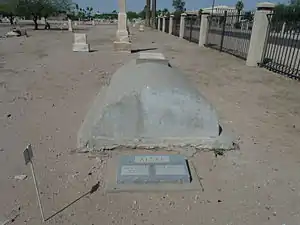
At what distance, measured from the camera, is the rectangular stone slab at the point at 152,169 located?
3156 mm

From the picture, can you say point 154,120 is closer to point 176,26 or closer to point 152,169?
point 152,169

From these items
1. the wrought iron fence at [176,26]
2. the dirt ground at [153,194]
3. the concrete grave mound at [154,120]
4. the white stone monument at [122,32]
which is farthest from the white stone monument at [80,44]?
the wrought iron fence at [176,26]

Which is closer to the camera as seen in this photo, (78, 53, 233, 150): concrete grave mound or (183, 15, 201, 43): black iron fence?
(78, 53, 233, 150): concrete grave mound

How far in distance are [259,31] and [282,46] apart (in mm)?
1196

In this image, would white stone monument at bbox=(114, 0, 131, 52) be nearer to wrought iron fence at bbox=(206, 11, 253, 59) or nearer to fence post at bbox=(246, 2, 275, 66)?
wrought iron fence at bbox=(206, 11, 253, 59)

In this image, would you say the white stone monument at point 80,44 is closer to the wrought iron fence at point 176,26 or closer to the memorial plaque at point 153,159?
the memorial plaque at point 153,159

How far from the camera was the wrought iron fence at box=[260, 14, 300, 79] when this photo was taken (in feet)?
32.7

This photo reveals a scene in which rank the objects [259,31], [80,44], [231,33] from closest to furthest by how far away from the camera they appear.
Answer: [259,31] < [80,44] < [231,33]

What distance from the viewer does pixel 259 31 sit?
11086 millimetres

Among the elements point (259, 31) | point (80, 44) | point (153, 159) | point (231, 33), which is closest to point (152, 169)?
point (153, 159)

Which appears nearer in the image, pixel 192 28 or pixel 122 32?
pixel 122 32

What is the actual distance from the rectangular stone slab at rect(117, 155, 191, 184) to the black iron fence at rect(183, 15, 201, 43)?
20403 millimetres

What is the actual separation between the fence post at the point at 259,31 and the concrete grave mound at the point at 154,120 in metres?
8.51

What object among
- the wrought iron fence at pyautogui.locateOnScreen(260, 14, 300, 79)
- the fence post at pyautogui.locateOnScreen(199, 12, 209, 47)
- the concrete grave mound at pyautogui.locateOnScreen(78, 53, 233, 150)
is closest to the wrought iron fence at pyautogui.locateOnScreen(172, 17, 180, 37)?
the fence post at pyautogui.locateOnScreen(199, 12, 209, 47)
